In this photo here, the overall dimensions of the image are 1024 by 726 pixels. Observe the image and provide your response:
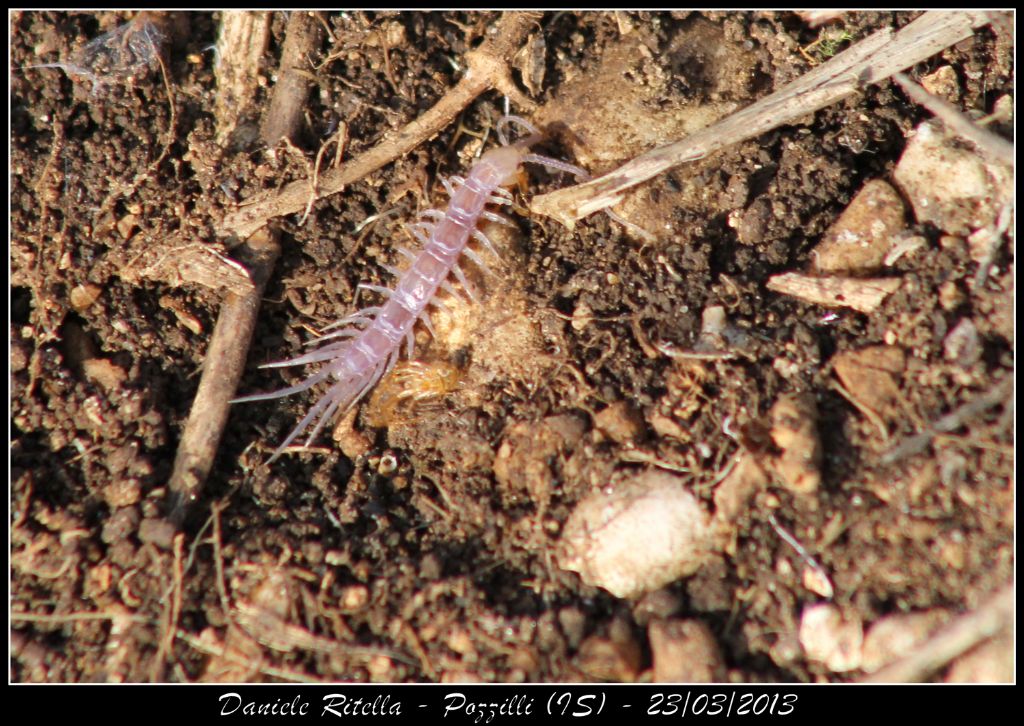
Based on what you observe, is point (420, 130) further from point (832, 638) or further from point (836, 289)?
point (832, 638)

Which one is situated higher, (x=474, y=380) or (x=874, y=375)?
(x=474, y=380)

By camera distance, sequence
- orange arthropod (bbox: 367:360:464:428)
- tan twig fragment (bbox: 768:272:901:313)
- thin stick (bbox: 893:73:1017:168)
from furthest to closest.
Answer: orange arthropod (bbox: 367:360:464:428)
tan twig fragment (bbox: 768:272:901:313)
thin stick (bbox: 893:73:1017:168)

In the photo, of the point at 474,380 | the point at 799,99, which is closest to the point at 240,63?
the point at 474,380

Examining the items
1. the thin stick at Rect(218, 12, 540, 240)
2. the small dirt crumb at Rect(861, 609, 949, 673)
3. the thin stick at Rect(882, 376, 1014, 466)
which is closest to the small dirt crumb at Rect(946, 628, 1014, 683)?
the small dirt crumb at Rect(861, 609, 949, 673)

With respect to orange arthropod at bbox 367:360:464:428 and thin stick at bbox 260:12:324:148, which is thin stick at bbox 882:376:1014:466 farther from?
thin stick at bbox 260:12:324:148

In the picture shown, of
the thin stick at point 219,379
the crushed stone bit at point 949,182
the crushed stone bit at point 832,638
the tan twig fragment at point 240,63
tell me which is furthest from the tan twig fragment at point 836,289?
the tan twig fragment at point 240,63

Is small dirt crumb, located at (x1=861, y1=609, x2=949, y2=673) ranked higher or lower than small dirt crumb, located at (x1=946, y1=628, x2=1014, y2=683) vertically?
higher
